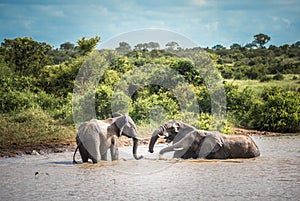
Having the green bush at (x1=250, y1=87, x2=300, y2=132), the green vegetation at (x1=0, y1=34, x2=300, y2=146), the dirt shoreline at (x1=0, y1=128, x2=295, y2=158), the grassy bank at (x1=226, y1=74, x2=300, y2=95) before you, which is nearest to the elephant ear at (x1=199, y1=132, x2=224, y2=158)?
the dirt shoreline at (x1=0, y1=128, x2=295, y2=158)

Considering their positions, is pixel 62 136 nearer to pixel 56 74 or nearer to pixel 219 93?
pixel 219 93

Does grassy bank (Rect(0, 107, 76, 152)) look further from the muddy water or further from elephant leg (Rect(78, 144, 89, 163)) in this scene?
elephant leg (Rect(78, 144, 89, 163))

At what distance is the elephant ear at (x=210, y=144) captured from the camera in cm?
1352

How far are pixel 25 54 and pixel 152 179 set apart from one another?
26.7m

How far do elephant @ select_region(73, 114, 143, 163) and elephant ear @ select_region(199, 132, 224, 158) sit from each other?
1617 millimetres

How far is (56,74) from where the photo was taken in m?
27.7

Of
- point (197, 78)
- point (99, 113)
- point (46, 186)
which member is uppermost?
point (197, 78)

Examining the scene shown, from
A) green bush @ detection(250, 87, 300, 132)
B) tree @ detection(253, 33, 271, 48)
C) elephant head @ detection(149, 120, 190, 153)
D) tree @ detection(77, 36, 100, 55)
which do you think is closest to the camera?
elephant head @ detection(149, 120, 190, 153)

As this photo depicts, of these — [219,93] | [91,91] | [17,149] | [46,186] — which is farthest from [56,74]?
[46,186]

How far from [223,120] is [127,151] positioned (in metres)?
5.86

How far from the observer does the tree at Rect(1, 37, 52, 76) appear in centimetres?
3478

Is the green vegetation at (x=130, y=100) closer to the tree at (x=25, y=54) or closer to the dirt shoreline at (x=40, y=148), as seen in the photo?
the dirt shoreline at (x=40, y=148)

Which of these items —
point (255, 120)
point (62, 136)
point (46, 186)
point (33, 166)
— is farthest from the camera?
point (255, 120)

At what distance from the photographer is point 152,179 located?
1118 centimetres
